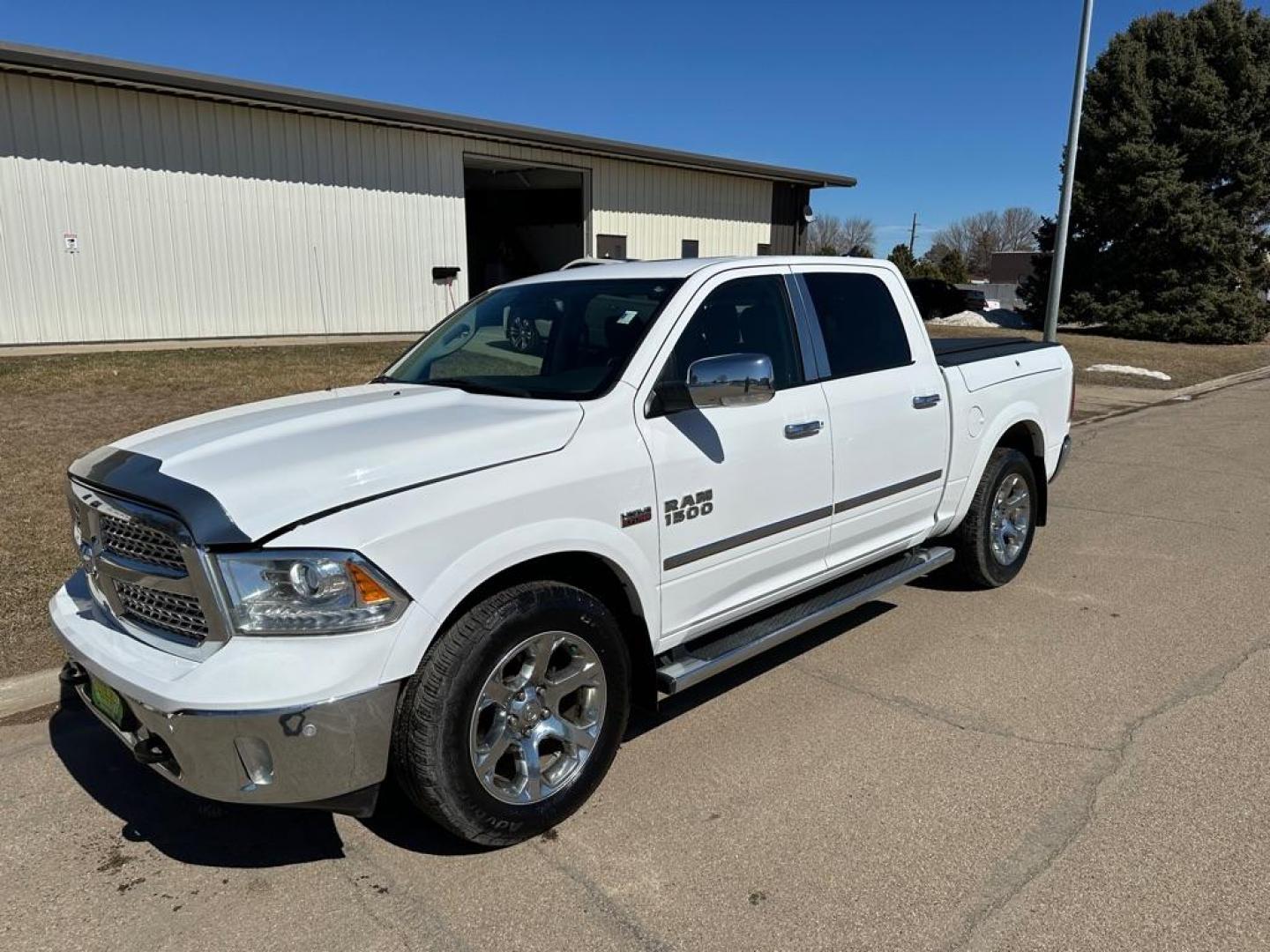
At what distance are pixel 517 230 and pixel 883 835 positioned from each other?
27800 mm

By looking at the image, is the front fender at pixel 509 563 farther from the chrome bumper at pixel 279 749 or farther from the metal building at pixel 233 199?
the metal building at pixel 233 199

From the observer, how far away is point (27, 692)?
4.10 m

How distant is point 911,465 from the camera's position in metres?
4.61

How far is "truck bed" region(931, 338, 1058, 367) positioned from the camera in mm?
5293

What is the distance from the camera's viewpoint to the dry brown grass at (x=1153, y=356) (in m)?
17.0

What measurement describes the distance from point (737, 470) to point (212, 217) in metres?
15.3

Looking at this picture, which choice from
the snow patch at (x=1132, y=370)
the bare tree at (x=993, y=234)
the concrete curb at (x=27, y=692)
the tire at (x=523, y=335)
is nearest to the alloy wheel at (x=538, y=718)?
the tire at (x=523, y=335)

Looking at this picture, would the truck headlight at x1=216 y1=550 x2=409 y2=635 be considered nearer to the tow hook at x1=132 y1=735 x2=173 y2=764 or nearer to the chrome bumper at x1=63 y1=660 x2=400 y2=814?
the chrome bumper at x1=63 y1=660 x2=400 y2=814

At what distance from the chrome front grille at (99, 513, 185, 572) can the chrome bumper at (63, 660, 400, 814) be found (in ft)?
1.34

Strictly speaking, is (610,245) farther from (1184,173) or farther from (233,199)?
(1184,173)

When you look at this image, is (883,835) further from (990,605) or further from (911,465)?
(990,605)

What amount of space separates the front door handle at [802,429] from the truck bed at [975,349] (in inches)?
58.2

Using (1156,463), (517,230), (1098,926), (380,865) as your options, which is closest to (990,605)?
(1098,926)

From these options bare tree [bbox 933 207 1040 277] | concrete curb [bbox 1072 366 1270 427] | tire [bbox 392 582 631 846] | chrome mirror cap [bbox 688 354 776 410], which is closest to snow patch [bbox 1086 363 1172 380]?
concrete curb [bbox 1072 366 1270 427]
